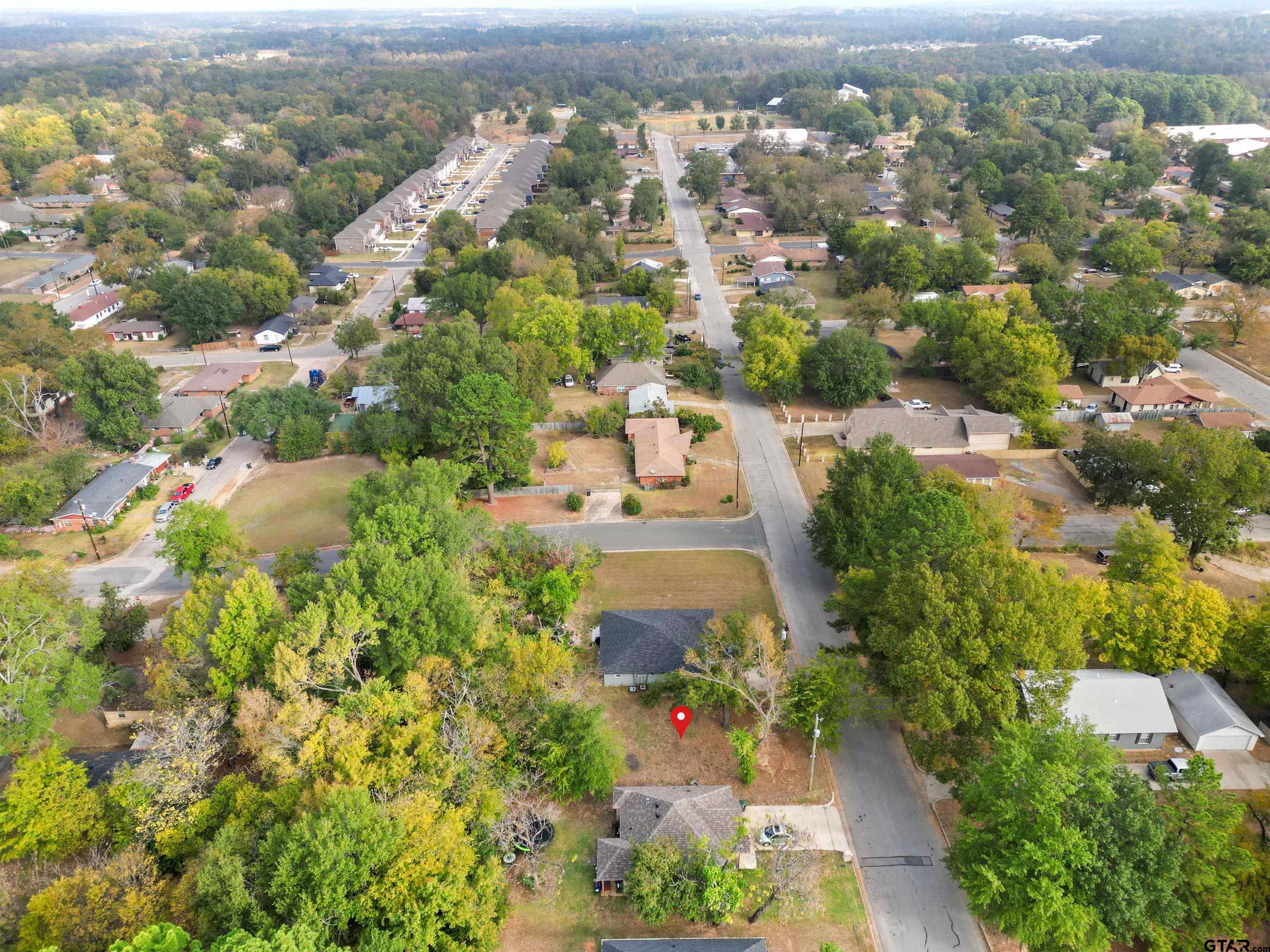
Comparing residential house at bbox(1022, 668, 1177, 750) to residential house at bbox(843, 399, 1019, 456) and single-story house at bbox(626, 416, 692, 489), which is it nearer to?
Result: residential house at bbox(843, 399, 1019, 456)

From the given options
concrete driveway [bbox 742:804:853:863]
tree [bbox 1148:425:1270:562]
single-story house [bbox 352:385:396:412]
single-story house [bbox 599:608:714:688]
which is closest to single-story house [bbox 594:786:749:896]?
concrete driveway [bbox 742:804:853:863]

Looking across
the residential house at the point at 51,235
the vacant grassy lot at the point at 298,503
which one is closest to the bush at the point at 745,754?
the vacant grassy lot at the point at 298,503

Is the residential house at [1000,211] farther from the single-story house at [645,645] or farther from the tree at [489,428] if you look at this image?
the single-story house at [645,645]

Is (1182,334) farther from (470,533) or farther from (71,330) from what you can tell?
(71,330)

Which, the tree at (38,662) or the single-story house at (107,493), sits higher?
the tree at (38,662)

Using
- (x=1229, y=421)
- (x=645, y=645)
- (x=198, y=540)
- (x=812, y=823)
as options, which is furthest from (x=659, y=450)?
(x=1229, y=421)

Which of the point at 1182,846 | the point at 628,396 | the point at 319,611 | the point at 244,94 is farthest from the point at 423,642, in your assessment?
the point at 244,94
